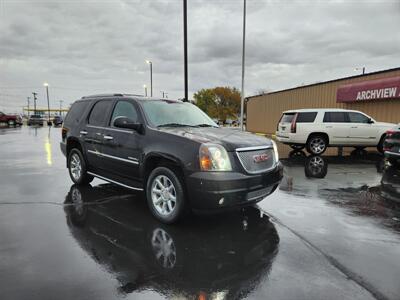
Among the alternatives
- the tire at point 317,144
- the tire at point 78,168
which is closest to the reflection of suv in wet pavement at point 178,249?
the tire at point 78,168

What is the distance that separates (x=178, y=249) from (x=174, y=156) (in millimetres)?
1256

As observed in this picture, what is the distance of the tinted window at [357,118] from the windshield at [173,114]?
923 cm

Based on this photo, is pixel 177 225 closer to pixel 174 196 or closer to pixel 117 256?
pixel 174 196

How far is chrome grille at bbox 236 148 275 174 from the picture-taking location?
4.30 meters

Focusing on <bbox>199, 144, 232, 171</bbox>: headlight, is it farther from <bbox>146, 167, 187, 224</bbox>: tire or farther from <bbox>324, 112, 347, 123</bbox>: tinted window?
<bbox>324, 112, 347, 123</bbox>: tinted window

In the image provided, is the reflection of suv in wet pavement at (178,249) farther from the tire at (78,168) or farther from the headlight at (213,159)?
the tire at (78,168)

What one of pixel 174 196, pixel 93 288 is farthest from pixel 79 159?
pixel 93 288

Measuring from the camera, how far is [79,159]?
21.9 feet

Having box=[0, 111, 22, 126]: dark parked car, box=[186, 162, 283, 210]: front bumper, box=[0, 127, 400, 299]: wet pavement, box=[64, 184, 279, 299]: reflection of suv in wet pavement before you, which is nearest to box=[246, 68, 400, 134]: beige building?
box=[0, 127, 400, 299]: wet pavement

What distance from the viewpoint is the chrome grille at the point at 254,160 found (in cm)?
430

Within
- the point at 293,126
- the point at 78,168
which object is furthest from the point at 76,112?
the point at 293,126

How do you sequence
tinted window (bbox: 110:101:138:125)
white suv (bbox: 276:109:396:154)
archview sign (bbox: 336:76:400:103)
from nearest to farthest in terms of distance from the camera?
1. tinted window (bbox: 110:101:138:125)
2. white suv (bbox: 276:109:396:154)
3. archview sign (bbox: 336:76:400:103)

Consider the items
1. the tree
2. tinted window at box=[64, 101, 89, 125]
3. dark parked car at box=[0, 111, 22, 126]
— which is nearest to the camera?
tinted window at box=[64, 101, 89, 125]

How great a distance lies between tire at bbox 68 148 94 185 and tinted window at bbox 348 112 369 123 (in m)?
10.8
